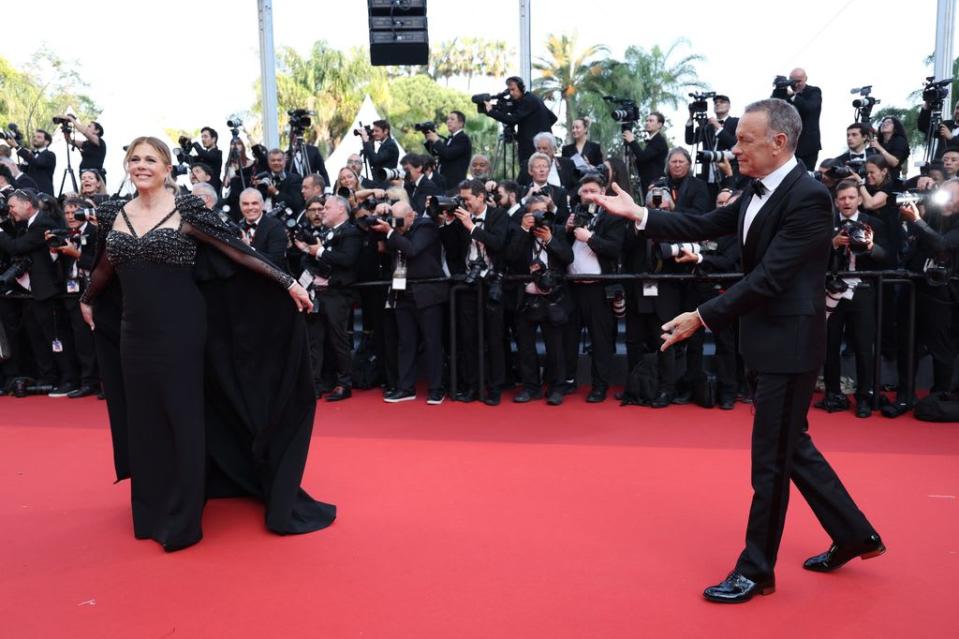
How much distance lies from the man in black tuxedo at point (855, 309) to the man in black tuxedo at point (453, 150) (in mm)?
3981

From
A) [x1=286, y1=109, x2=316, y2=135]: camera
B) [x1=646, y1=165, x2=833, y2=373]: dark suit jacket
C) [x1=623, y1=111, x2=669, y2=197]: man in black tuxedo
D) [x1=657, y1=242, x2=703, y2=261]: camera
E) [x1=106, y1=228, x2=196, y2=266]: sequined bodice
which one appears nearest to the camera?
[x1=646, y1=165, x2=833, y2=373]: dark suit jacket

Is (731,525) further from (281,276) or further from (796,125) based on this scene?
(281,276)

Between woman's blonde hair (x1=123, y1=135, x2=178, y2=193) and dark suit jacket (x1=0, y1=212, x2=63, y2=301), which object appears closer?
woman's blonde hair (x1=123, y1=135, x2=178, y2=193)

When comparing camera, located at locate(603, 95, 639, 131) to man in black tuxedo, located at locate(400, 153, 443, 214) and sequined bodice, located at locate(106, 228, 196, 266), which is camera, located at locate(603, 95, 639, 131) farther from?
sequined bodice, located at locate(106, 228, 196, 266)

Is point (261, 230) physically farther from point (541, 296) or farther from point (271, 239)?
point (541, 296)

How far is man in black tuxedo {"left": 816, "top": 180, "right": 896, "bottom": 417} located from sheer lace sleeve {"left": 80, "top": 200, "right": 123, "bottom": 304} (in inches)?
181

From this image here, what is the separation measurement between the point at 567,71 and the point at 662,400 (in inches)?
800

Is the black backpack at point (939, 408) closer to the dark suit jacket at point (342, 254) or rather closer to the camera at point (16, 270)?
the dark suit jacket at point (342, 254)

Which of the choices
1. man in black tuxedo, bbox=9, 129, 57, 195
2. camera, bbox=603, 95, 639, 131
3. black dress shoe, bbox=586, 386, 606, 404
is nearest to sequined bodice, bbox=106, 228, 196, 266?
black dress shoe, bbox=586, 386, 606, 404

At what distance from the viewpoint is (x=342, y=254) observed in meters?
7.04

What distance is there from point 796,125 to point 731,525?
181 cm

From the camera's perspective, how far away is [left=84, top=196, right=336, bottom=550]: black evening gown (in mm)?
3904

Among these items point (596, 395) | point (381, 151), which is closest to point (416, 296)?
point (596, 395)

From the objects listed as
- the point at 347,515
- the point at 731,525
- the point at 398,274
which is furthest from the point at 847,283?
the point at 347,515
